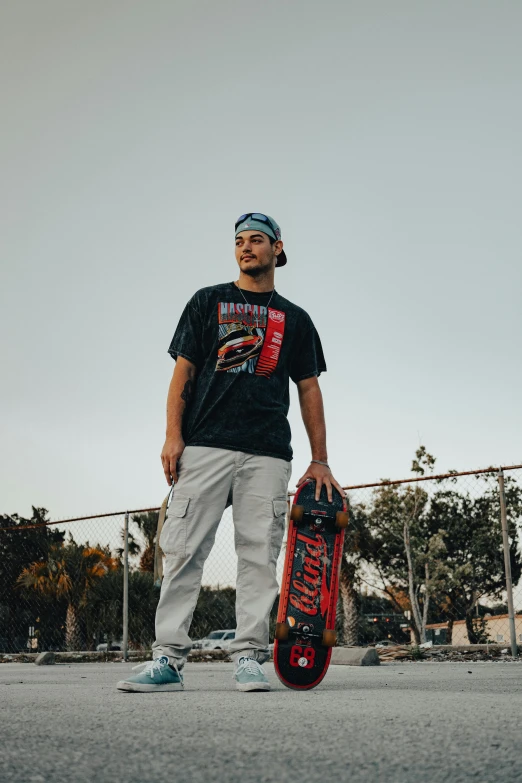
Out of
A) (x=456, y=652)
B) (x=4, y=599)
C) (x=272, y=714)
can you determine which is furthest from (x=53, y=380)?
(x=272, y=714)

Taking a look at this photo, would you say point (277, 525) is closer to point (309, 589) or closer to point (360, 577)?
point (309, 589)

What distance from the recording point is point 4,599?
12672 mm

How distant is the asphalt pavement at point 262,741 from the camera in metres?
1.18

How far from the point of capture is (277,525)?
128 inches

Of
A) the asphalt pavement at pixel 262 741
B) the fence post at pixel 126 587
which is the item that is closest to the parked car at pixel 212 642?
the fence post at pixel 126 587

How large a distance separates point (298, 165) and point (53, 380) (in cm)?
715

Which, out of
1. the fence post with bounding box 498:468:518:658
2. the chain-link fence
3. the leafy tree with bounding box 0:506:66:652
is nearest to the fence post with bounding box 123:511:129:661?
the chain-link fence

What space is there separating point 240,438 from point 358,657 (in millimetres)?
3332

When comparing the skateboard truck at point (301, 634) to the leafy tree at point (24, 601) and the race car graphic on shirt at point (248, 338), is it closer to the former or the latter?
the race car graphic on shirt at point (248, 338)

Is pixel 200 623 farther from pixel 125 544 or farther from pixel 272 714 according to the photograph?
pixel 272 714

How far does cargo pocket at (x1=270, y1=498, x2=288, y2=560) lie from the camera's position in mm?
3234

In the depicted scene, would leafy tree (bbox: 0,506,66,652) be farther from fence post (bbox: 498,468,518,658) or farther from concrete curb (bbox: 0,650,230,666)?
fence post (bbox: 498,468,518,658)

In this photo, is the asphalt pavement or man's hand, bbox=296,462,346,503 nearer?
the asphalt pavement

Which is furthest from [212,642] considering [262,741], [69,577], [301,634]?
[262,741]
